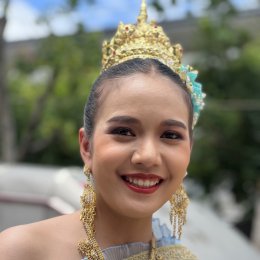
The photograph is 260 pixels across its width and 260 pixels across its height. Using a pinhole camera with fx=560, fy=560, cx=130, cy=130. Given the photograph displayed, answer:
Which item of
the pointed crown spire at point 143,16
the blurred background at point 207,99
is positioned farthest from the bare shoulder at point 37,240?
the blurred background at point 207,99

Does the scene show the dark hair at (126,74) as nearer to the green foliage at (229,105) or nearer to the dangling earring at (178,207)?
the dangling earring at (178,207)

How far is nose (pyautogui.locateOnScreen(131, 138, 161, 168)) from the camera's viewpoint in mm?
1419

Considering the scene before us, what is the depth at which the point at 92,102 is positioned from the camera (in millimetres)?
1575

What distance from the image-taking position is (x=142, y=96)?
146 cm

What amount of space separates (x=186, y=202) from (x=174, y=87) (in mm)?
384

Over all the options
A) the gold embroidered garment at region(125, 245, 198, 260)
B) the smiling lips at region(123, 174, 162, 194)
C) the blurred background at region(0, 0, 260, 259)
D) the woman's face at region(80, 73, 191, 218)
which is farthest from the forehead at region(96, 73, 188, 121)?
the blurred background at region(0, 0, 260, 259)

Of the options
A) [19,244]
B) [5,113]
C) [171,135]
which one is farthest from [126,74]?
[5,113]

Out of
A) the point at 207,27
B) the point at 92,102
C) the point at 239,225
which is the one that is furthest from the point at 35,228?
the point at 239,225

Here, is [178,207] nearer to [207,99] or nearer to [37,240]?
[37,240]

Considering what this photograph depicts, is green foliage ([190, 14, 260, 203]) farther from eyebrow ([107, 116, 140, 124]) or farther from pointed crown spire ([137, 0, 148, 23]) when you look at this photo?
eyebrow ([107, 116, 140, 124])

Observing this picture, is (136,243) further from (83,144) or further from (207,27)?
(207,27)

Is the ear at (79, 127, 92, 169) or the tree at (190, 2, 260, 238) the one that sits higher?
the tree at (190, 2, 260, 238)

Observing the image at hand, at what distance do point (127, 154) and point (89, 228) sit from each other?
0.26 meters

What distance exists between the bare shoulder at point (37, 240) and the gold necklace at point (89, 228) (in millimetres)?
30
